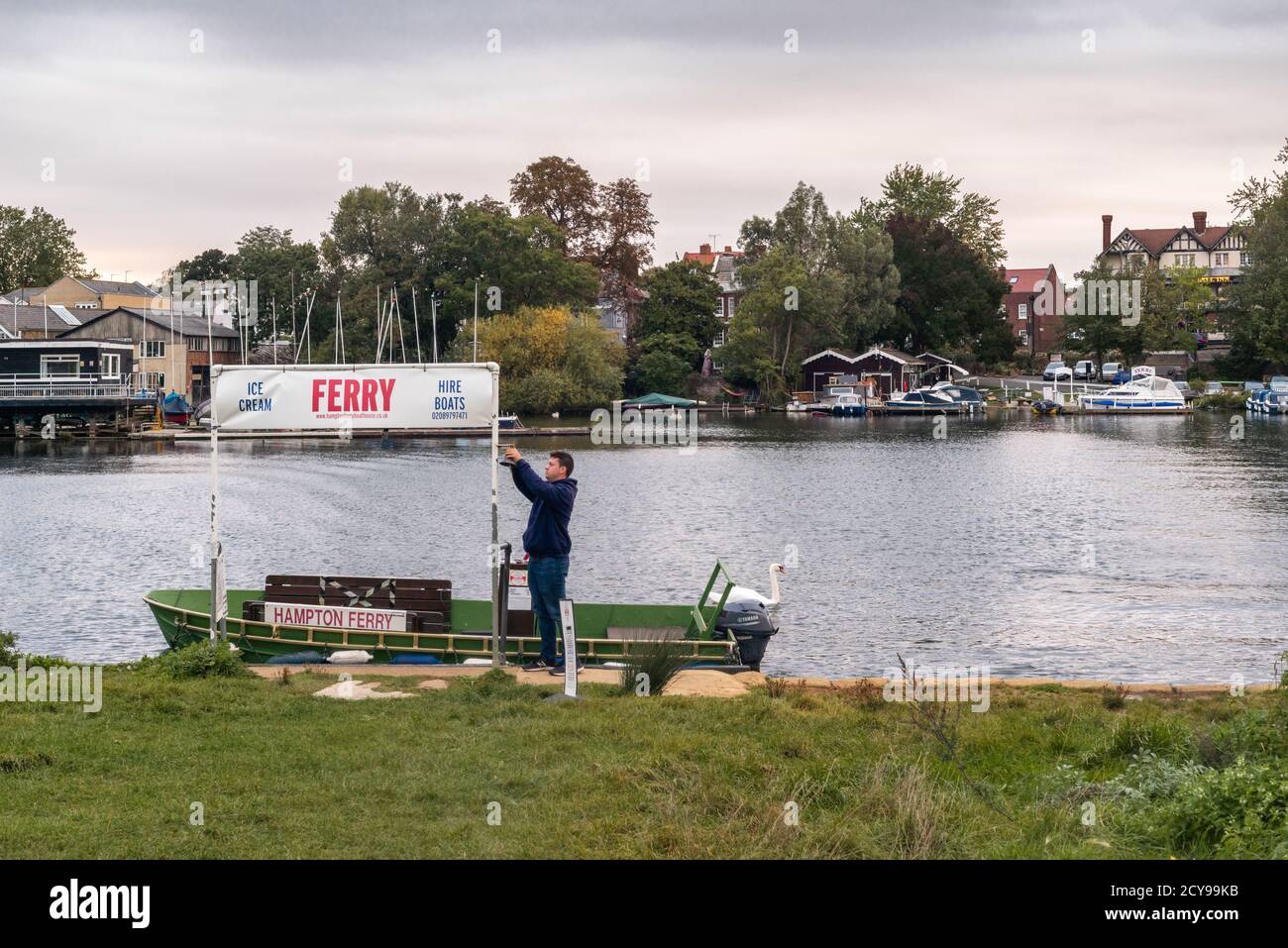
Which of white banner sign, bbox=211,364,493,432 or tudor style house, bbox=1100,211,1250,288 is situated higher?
tudor style house, bbox=1100,211,1250,288

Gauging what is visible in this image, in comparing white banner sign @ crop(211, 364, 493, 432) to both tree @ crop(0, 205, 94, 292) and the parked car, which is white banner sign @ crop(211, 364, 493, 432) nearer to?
the parked car

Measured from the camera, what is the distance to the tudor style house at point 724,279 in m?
133

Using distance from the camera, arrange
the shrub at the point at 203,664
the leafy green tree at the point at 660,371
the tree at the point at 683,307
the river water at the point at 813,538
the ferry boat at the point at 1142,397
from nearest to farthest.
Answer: the shrub at the point at 203,664
the river water at the point at 813,538
the ferry boat at the point at 1142,397
the leafy green tree at the point at 660,371
the tree at the point at 683,307

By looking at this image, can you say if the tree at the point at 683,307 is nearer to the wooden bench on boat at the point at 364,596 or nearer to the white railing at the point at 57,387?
the white railing at the point at 57,387

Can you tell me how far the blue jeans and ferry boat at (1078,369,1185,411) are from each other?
358 ft

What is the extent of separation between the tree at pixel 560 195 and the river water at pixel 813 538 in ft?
173

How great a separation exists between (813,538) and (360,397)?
29278 millimetres

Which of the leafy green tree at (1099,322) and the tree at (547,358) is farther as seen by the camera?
the leafy green tree at (1099,322)

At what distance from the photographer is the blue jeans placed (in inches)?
650

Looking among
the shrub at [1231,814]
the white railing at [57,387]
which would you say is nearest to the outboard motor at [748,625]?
the shrub at [1231,814]

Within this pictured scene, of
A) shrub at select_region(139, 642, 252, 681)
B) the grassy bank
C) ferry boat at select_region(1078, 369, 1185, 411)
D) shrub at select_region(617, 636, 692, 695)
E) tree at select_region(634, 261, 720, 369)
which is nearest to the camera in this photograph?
the grassy bank

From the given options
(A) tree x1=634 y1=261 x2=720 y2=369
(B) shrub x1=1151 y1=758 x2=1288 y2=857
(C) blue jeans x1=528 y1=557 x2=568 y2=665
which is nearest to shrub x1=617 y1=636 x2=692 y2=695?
(C) blue jeans x1=528 y1=557 x2=568 y2=665
